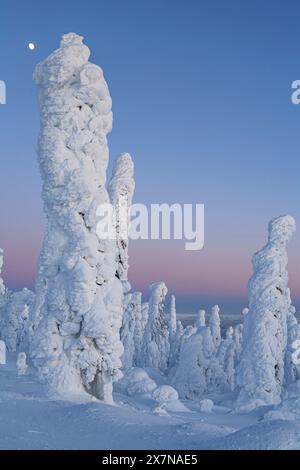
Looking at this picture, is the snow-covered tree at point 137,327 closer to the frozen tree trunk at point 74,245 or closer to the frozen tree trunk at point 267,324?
the frozen tree trunk at point 267,324

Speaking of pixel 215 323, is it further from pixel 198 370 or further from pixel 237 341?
pixel 198 370

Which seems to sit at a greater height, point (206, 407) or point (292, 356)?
point (292, 356)

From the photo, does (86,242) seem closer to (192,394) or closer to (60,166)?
(60,166)

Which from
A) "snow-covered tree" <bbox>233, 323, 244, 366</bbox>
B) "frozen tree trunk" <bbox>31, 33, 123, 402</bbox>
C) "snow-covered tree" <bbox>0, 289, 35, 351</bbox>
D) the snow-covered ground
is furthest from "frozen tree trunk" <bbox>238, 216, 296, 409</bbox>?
"snow-covered tree" <bbox>233, 323, 244, 366</bbox>

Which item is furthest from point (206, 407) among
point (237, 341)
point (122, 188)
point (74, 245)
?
point (237, 341)

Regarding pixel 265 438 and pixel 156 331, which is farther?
pixel 156 331

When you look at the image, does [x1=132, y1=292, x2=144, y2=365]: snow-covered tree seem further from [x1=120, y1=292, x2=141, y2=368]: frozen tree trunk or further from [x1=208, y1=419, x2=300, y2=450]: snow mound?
[x1=208, y1=419, x2=300, y2=450]: snow mound
